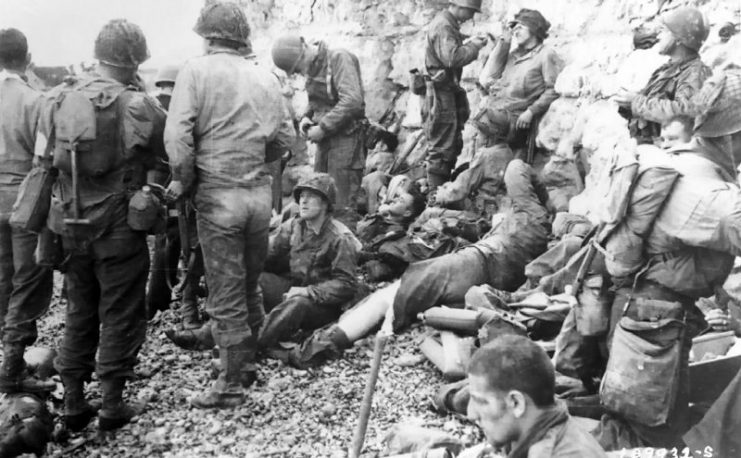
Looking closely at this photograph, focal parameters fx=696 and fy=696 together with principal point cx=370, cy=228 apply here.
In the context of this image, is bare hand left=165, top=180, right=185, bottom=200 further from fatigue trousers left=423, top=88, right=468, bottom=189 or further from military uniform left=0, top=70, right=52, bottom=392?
fatigue trousers left=423, top=88, right=468, bottom=189

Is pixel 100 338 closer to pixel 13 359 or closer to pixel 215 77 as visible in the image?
pixel 13 359

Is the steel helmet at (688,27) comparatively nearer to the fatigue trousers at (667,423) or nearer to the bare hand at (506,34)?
the fatigue trousers at (667,423)

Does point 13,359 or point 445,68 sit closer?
point 13,359

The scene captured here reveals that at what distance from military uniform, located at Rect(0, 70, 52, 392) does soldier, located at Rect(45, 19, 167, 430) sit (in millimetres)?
645

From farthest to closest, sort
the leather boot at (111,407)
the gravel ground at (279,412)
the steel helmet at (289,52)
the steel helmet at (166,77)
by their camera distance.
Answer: the steel helmet at (289,52) → the steel helmet at (166,77) → the leather boot at (111,407) → the gravel ground at (279,412)

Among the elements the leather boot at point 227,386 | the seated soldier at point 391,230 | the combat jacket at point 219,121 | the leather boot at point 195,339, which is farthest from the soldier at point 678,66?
the leather boot at point 195,339

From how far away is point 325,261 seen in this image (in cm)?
577

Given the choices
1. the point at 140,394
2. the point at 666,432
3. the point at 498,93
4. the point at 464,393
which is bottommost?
the point at 140,394

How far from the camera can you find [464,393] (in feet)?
14.1

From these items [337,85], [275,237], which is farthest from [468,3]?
[275,237]

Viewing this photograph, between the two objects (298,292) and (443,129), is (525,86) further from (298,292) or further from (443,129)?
(298,292)

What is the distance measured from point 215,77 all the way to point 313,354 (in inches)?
83.1

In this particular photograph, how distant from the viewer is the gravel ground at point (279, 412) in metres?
4.25

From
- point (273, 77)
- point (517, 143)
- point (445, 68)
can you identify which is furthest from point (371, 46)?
point (273, 77)
